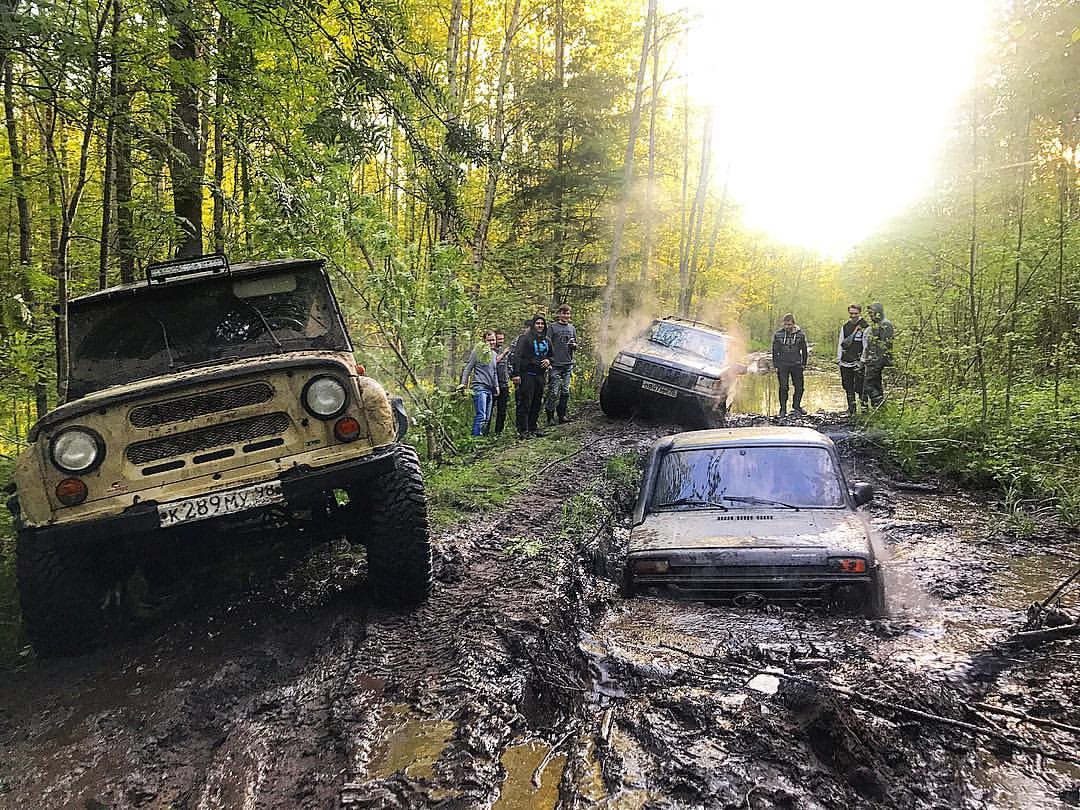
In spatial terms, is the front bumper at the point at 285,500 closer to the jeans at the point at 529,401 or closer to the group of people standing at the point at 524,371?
the group of people standing at the point at 524,371

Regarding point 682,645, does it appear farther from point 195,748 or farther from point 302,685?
point 195,748

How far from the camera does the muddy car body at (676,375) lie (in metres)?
11.9

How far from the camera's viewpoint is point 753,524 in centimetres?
488

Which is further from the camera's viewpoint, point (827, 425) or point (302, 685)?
point (827, 425)

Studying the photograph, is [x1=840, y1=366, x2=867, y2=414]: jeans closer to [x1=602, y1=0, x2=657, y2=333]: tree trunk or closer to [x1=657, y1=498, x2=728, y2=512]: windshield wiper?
[x1=602, y1=0, x2=657, y2=333]: tree trunk

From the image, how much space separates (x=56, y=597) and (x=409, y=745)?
224cm

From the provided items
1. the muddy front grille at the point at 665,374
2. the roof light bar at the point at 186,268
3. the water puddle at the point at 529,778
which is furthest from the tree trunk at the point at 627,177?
the water puddle at the point at 529,778

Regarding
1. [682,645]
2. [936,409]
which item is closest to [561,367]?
[936,409]

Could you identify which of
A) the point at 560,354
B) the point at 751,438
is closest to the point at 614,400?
the point at 560,354

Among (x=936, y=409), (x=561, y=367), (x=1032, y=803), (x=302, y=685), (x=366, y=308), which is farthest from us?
(x=561, y=367)

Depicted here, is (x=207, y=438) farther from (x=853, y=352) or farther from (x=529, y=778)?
(x=853, y=352)

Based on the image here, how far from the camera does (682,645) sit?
3975 mm

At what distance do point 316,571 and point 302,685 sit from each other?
189 cm

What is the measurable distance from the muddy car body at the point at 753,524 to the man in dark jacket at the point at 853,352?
8.25 metres
